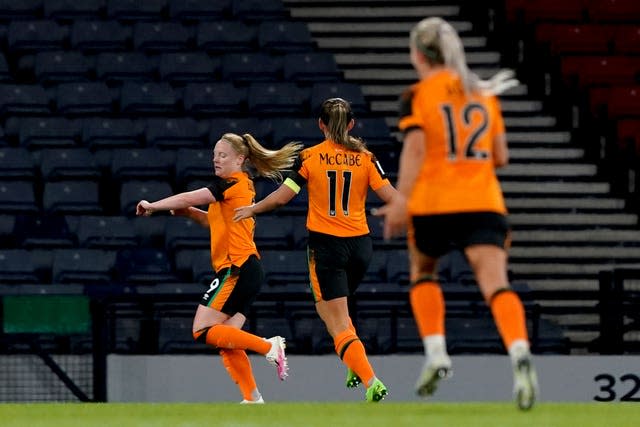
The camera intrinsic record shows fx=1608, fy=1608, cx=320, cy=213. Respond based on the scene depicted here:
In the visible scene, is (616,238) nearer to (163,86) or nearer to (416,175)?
(163,86)

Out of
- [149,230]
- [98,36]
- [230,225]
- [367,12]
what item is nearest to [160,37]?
[98,36]

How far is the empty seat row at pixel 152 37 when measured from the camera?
62.6ft

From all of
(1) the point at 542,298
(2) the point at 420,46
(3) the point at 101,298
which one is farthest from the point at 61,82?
(2) the point at 420,46

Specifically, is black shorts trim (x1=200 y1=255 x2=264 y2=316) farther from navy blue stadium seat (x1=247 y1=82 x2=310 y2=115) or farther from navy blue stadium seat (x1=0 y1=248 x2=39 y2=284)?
navy blue stadium seat (x1=247 y1=82 x2=310 y2=115)

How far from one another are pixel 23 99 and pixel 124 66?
4.27 feet

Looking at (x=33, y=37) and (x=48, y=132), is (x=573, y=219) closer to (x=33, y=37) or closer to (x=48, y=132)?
(x=48, y=132)

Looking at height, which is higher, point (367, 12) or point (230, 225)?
point (367, 12)

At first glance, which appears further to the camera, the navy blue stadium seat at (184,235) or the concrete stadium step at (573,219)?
the concrete stadium step at (573,219)

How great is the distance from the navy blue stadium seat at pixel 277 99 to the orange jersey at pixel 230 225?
699 centimetres

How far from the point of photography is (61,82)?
60.8 feet

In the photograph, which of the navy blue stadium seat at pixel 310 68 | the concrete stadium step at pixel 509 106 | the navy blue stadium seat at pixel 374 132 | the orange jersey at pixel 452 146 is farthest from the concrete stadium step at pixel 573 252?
the orange jersey at pixel 452 146

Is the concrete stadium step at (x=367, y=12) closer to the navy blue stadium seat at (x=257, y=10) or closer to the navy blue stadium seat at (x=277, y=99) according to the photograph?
the navy blue stadium seat at (x=257, y=10)

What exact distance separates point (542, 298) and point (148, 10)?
7.77m

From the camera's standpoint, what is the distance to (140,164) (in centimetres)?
1677
